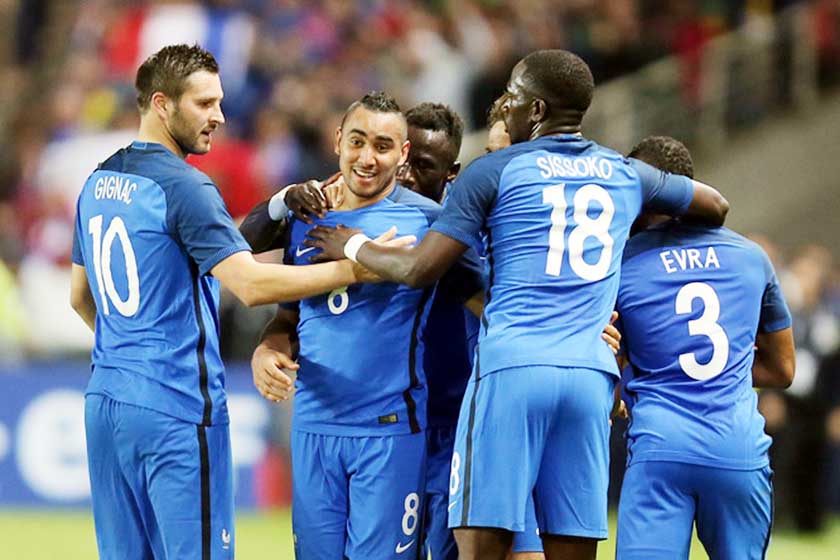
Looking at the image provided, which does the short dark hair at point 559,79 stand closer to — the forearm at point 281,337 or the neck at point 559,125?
the neck at point 559,125

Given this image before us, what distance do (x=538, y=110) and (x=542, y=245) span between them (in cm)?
58

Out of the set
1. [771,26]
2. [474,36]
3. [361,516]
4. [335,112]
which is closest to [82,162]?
[335,112]

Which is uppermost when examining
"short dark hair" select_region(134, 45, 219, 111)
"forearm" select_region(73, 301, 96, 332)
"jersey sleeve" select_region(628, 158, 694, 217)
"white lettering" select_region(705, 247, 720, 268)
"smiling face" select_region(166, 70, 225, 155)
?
"short dark hair" select_region(134, 45, 219, 111)

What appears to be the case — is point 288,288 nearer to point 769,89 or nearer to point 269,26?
point 269,26

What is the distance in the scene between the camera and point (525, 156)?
19.4ft

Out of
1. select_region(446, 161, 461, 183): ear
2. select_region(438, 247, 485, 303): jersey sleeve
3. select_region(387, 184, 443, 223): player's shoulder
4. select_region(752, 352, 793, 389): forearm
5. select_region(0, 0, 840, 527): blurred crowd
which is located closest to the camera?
select_region(438, 247, 485, 303): jersey sleeve

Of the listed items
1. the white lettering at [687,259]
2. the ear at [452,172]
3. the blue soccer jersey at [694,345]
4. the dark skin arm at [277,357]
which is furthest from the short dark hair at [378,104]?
the white lettering at [687,259]

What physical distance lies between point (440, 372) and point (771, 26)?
1216 cm

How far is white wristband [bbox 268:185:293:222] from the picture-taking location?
6.60 m

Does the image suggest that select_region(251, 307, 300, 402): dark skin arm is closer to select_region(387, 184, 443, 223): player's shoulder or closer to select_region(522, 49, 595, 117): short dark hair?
select_region(387, 184, 443, 223): player's shoulder

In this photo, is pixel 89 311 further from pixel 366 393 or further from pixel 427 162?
pixel 427 162

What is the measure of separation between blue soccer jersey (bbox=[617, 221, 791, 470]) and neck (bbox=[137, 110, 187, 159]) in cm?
204

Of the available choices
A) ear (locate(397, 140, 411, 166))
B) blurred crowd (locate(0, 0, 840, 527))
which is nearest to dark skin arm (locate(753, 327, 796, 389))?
ear (locate(397, 140, 411, 166))

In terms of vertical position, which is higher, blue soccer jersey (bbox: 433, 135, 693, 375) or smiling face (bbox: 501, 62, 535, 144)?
smiling face (bbox: 501, 62, 535, 144)
